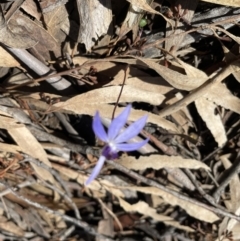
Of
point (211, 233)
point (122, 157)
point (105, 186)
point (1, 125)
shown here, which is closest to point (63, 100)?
point (1, 125)

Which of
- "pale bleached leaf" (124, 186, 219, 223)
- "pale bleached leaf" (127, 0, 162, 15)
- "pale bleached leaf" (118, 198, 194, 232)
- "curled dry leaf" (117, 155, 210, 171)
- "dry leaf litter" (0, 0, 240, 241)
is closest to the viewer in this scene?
"pale bleached leaf" (127, 0, 162, 15)

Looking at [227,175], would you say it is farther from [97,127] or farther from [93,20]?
[97,127]

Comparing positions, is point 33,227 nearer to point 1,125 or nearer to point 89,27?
point 1,125

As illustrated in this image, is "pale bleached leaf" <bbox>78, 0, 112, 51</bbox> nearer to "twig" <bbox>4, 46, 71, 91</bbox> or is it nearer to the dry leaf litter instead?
the dry leaf litter

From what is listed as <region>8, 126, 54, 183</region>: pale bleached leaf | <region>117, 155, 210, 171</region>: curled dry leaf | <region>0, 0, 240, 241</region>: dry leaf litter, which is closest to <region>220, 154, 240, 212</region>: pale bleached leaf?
<region>0, 0, 240, 241</region>: dry leaf litter

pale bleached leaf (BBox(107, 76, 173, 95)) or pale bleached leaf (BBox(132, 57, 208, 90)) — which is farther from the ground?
pale bleached leaf (BBox(132, 57, 208, 90))

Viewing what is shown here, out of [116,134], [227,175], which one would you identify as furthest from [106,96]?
[227,175]

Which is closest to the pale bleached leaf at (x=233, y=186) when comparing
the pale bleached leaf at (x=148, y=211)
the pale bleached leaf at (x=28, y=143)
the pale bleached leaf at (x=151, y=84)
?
the pale bleached leaf at (x=148, y=211)
